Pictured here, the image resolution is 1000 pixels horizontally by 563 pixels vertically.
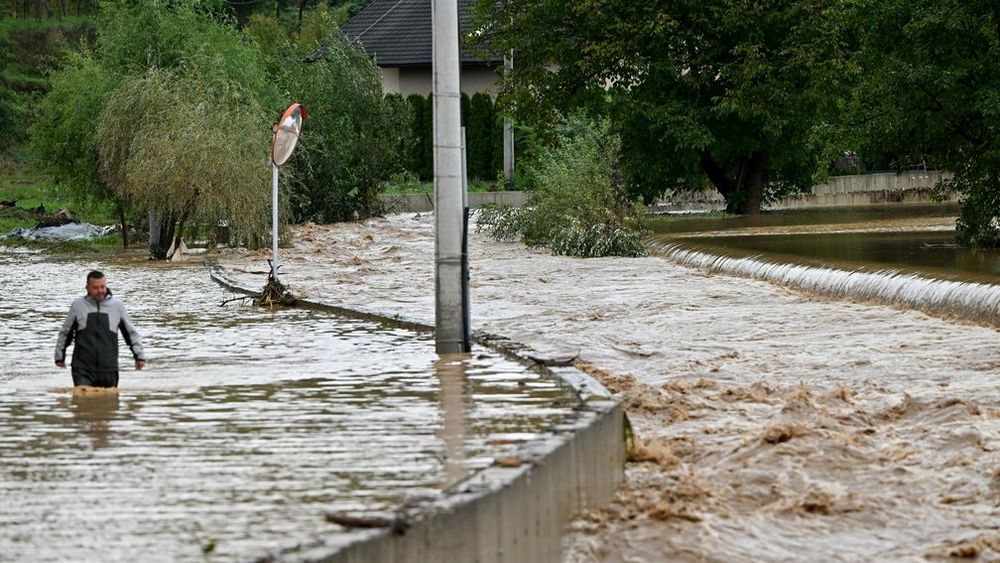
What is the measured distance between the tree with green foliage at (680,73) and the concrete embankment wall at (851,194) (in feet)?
28.9

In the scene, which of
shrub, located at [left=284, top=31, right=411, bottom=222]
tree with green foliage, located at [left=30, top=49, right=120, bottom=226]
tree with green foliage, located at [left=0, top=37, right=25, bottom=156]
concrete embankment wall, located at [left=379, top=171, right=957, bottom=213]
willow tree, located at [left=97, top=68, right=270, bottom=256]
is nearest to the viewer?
willow tree, located at [left=97, top=68, right=270, bottom=256]

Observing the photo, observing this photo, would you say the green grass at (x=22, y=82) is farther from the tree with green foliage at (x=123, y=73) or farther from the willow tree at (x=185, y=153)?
the willow tree at (x=185, y=153)

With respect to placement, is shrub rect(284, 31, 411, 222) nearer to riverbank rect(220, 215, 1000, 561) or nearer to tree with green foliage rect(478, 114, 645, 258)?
tree with green foliage rect(478, 114, 645, 258)

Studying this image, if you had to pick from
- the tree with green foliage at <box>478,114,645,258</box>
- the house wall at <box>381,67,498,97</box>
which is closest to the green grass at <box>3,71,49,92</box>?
the house wall at <box>381,67,498,97</box>

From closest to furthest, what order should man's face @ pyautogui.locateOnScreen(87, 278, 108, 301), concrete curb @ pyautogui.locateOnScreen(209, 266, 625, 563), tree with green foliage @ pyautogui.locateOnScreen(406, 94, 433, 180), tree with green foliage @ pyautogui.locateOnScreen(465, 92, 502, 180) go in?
concrete curb @ pyautogui.locateOnScreen(209, 266, 625, 563) < man's face @ pyautogui.locateOnScreen(87, 278, 108, 301) < tree with green foliage @ pyautogui.locateOnScreen(465, 92, 502, 180) < tree with green foliage @ pyautogui.locateOnScreen(406, 94, 433, 180)

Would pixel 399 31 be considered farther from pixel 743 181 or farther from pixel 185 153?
pixel 185 153

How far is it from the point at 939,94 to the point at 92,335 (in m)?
15.1

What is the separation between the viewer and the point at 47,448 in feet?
30.8

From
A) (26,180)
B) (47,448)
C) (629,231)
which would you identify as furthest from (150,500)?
(26,180)

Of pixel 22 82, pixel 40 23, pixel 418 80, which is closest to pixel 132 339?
pixel 418 80

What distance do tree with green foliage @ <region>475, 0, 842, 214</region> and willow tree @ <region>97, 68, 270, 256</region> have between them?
938cm

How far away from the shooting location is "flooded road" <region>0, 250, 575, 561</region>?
7.03 m

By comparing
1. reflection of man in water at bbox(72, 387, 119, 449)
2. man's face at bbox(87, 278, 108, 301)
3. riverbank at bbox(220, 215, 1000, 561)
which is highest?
man's face at bbox(87, 278, 108, 301)

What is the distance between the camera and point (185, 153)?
32500 millimetres
